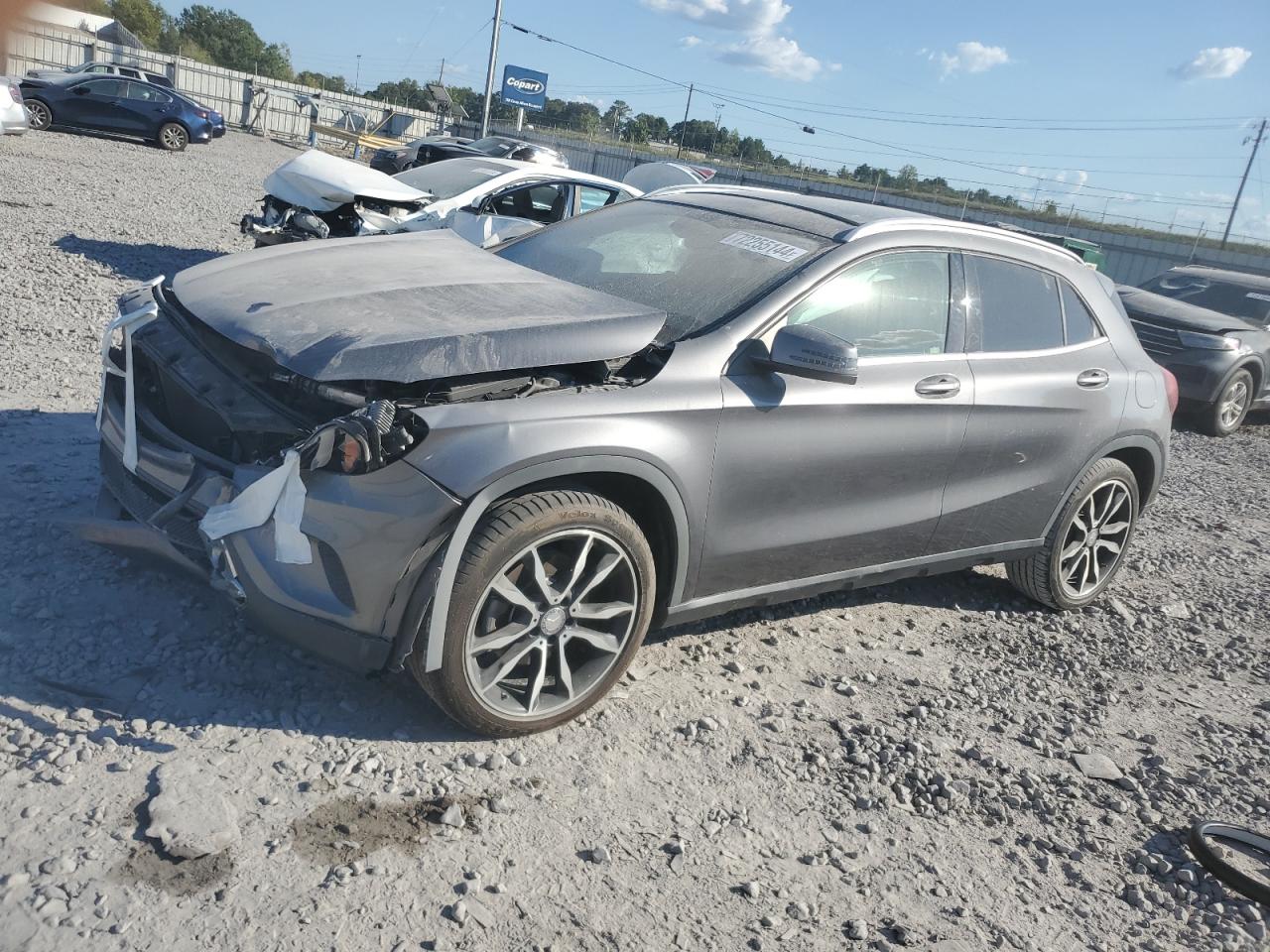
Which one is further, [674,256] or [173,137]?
[173,137]

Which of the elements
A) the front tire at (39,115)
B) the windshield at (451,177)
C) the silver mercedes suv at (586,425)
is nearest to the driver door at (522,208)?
the windshield at (451,177)

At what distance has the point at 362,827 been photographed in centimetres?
296

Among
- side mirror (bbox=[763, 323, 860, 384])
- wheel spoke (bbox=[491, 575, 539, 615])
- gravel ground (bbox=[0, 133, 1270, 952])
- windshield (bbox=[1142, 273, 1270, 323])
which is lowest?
gravel ground (bbox=[0, 133, 1270, 952])

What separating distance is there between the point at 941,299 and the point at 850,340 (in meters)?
0.61

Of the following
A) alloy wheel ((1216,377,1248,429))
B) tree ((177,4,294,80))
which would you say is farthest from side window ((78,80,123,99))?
tree ((177,4,294,80))

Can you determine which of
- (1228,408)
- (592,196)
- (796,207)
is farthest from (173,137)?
(796,207)

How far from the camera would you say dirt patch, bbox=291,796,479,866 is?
2.85m

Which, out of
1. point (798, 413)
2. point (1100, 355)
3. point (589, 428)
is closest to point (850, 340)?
point (798, 413)

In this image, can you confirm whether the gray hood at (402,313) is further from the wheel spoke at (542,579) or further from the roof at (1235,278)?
the roof at (1235,278)

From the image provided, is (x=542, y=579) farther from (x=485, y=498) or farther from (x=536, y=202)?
(x=536, y=202)

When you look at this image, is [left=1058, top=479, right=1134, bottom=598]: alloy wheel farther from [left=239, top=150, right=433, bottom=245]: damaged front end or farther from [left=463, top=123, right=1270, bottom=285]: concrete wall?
[left=463, top=123, right=1270, bottom=285]: concrete wall

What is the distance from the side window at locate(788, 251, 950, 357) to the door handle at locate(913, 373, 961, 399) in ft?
0.41

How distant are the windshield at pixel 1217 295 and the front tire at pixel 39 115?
21169mm

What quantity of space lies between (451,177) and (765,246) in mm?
7127
